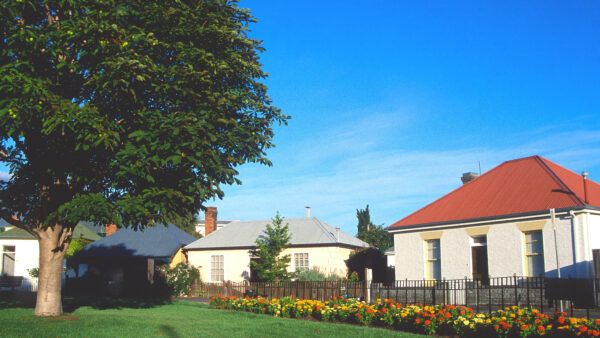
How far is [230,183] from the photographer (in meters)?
17.0

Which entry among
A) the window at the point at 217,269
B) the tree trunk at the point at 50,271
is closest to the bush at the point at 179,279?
the window at the point at 217,269

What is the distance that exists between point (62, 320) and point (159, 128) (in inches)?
258

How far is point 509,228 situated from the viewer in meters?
21.2

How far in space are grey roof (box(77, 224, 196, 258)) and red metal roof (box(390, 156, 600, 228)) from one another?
15.5 meters

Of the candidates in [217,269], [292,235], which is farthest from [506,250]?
[217,269]

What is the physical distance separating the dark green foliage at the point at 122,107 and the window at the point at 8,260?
2162 centimetres

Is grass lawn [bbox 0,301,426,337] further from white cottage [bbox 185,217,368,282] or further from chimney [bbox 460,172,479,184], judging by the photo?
chimney [bbox 460,172,479,184]

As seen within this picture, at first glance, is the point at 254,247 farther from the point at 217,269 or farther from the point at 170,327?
the point at 170,327

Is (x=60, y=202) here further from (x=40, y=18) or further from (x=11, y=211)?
(x=40, y=18)

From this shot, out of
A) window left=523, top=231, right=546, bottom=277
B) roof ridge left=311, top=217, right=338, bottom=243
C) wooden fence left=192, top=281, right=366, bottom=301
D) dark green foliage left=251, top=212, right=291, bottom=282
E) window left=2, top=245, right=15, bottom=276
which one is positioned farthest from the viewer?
window left=2, top=245, right=15, bottom=276

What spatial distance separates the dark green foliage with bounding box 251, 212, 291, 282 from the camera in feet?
93.9

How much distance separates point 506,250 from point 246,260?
16.5 m

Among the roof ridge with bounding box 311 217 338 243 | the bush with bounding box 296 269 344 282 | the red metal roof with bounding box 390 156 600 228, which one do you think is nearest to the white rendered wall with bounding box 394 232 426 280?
the red metal roof with bounding box 390 156 600 228

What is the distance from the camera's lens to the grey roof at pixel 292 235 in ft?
103
